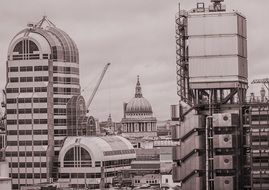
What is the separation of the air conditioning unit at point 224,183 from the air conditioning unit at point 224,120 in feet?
21.4

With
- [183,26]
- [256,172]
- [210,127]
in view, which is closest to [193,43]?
[183,26]

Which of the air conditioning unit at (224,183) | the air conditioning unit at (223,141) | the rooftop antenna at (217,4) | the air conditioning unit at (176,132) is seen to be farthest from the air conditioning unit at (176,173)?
the rooftop antenna at (217,4)

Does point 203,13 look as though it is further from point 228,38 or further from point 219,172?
point 219,172

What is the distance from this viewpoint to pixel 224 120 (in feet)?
360

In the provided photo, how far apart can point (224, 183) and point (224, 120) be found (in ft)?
25.5

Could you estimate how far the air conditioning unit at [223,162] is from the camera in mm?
109000

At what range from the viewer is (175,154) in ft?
376

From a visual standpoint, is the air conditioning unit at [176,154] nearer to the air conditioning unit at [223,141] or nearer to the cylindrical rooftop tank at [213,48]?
the air conditioning unit at [223,141]

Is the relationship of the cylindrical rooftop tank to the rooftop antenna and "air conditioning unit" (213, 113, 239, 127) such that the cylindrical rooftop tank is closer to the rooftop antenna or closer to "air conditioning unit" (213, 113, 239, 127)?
the rooftop antenna

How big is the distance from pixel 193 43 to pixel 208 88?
19.9 feet

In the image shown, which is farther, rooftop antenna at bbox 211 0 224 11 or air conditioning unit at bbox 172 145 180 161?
rooftop antenna at bbox 211 0 224 11

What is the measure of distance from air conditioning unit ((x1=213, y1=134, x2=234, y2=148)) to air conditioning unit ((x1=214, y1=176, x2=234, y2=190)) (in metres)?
3.97

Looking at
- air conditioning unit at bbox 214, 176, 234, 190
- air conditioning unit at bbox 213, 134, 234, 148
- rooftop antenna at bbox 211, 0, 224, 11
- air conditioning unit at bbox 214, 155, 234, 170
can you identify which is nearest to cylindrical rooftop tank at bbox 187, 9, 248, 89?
rooftop antenna at bbox 211, 0, 224, 11

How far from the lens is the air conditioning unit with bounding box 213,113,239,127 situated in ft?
359
